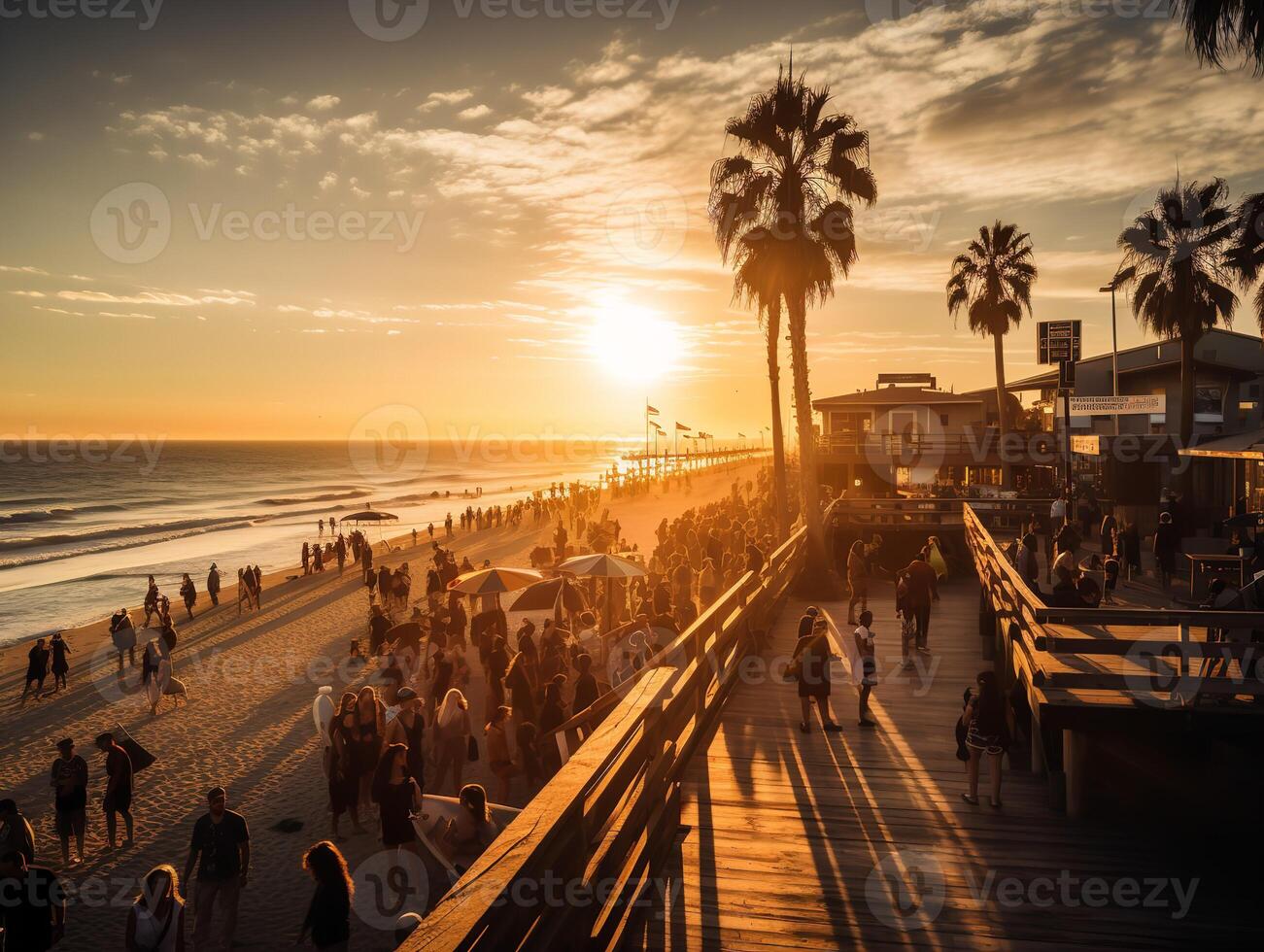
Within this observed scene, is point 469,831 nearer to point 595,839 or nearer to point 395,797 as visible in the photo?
point 395,797

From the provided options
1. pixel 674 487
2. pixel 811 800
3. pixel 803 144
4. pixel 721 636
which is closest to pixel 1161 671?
pixel 811 800

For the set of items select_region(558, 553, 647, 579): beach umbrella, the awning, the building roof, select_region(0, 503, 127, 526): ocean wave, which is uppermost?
the building roof

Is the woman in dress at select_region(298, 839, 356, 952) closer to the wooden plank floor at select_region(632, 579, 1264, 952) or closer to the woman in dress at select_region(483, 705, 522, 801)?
the wooden plank floor at select_region(632, 579, 1264, 952)

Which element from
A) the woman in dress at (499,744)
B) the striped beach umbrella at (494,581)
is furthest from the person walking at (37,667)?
the woman in dress at (499,744)

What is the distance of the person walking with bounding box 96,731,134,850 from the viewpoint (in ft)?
34.3

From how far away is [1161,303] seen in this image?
28.9 metres

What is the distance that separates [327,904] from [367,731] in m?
3.91

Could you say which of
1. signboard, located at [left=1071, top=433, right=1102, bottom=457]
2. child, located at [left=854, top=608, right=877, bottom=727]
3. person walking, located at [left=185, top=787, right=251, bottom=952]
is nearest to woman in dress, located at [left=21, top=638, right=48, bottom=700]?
person walking, located at [left=185, top=787, right=251, bottom=952]

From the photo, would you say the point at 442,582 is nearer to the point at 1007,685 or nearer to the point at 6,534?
the point at 1007,685

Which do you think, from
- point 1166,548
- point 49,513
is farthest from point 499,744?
point 49,513

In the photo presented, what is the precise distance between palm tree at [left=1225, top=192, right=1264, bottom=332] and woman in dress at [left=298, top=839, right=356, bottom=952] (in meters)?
34.2

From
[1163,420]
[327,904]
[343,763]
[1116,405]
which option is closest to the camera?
[327,904]

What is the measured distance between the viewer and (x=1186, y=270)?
2845 cm

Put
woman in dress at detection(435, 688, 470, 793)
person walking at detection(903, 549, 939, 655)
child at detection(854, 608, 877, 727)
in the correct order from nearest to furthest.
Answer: child at detection(854, 608, 877, 727), woman in dress at detection(435, 688, 470, 793), person walking at detection(903, 549, 939, 655)
